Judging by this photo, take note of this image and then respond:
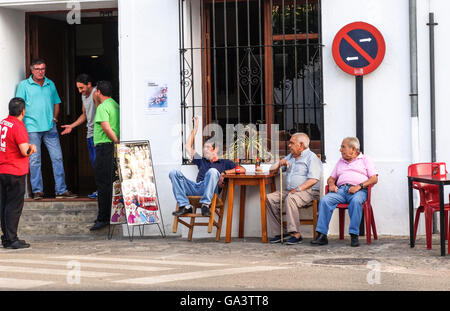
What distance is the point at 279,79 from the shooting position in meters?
11.6

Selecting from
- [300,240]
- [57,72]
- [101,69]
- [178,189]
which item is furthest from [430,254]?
[101,69]

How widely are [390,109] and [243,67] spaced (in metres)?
2.11

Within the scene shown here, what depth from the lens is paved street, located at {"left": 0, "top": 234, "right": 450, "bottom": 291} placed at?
7.30 meters

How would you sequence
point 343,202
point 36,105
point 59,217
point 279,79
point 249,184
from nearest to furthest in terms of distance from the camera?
point 343,202
point 249,184
point 279,79
point 59,217
point 36,105

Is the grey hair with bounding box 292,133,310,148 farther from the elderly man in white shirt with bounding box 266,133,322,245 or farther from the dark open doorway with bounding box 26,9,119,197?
the dark open doorway with bounding box 26,9,119,197

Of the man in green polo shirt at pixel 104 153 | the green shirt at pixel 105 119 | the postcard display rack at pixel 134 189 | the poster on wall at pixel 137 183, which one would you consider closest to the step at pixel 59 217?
the man in green polo shirt at pixel 104 153

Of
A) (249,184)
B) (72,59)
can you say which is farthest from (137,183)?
(72,59)

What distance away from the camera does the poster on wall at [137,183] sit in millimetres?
11195

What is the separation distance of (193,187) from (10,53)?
13.0 ft

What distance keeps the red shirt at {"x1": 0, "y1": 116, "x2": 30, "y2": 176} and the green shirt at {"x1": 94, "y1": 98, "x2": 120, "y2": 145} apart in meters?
1.54

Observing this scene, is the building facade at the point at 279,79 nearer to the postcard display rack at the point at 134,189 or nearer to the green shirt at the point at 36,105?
the postcard display rack at the point at 134,189

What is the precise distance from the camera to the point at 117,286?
720cm

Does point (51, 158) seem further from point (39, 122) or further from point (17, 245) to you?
point (17, 245)
